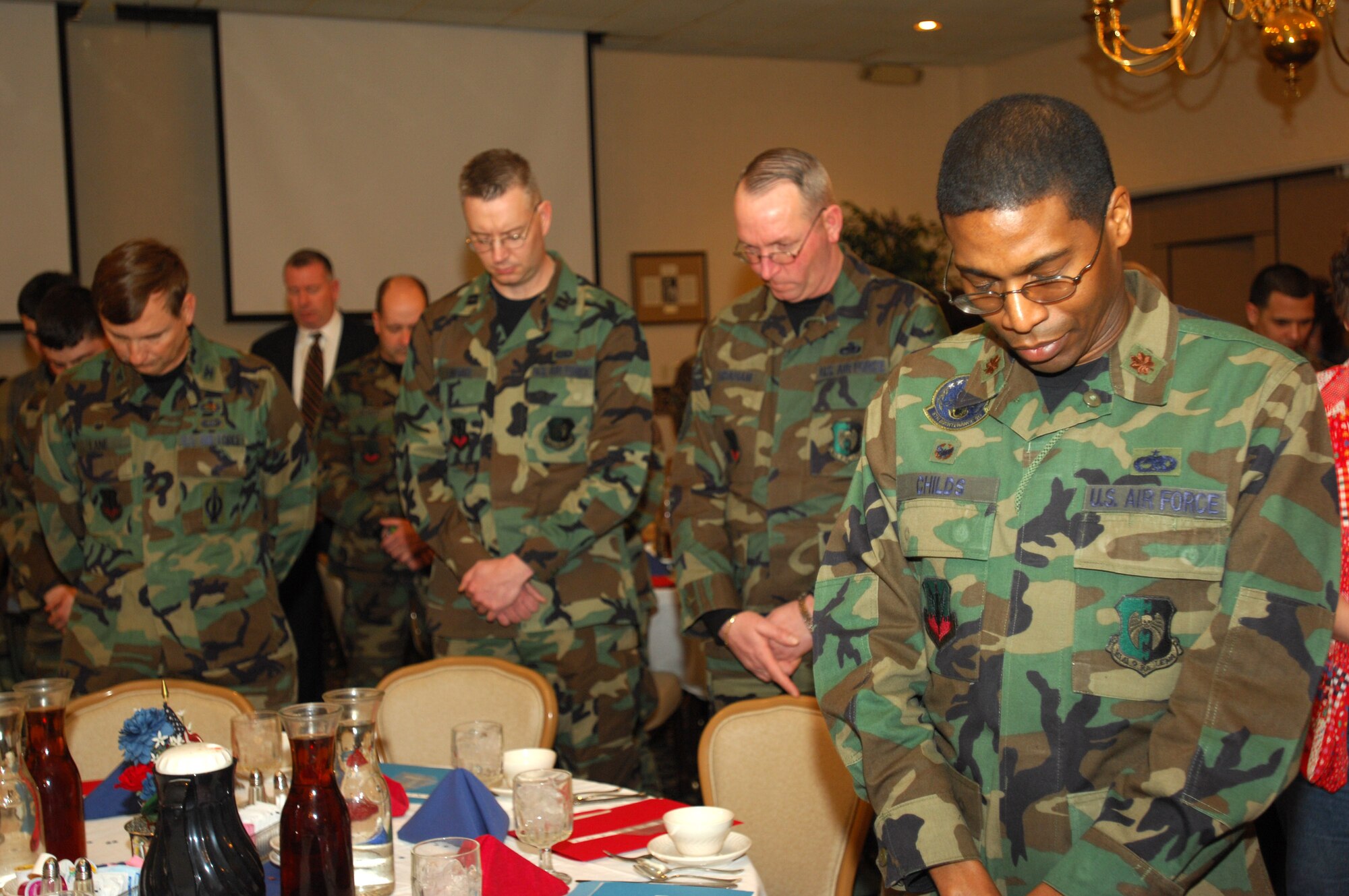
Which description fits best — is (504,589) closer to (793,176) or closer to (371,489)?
(793,176)

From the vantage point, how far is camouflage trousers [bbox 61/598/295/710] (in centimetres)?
319

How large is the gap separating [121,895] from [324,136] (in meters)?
5.74

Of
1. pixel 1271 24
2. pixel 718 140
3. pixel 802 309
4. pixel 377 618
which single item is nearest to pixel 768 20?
pixel 718 140

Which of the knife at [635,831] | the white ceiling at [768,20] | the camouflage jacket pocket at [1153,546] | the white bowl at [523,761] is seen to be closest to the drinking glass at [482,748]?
the white bowl at [523,761]

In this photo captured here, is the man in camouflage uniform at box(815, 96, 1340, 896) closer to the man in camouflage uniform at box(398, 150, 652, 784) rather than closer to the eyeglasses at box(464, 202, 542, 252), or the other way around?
the man in camouflage uniform at box(398, 150, 652, 784)

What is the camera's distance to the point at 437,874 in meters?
1.53

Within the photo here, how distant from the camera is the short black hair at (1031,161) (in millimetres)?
1437

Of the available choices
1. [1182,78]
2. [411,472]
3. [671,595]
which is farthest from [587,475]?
[1182,78]

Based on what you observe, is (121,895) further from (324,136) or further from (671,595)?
(324,136)

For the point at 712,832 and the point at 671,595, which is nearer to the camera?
the point at 712,832

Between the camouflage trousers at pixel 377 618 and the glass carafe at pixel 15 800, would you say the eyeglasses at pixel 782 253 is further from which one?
the camouflage trousers at pixel 377 618

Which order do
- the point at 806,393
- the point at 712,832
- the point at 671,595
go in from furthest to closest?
the point at 671,595 < the point at 806,393 < the point at 712,832

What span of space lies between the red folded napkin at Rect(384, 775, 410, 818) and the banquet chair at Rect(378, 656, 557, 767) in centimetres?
60

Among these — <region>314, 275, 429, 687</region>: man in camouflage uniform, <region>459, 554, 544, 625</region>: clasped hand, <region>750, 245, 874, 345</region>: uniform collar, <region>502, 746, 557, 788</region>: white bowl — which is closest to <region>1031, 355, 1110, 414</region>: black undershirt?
<region>502, 746, 557, 788</region>: white bowl
